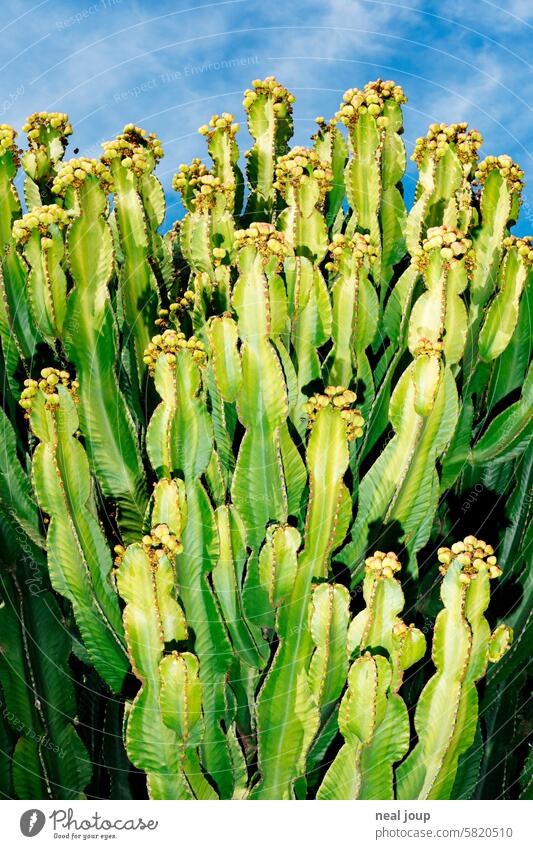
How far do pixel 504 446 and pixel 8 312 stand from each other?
3.07m

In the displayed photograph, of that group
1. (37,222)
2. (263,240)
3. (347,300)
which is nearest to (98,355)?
(37,222)

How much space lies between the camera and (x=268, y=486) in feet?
13.4

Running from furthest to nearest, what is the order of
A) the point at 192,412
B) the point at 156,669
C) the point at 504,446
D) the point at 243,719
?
the point at 504,446 → the point at 243,719 → the point at 192,412 → the point at 156,669

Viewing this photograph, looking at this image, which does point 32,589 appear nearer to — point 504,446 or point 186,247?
point 186,247

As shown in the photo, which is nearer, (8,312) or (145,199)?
(8,312)

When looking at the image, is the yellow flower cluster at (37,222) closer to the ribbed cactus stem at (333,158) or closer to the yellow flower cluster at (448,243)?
the yellow flower cluster at (448,243)

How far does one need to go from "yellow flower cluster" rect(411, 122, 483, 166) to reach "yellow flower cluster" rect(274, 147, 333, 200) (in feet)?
2.69

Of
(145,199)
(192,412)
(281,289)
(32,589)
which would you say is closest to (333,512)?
(192,412)

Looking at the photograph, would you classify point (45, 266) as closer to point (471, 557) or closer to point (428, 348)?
point (428, 348)

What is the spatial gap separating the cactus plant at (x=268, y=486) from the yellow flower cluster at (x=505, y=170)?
2 centimetres

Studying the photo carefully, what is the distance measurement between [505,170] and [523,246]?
2.65ft

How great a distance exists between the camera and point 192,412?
13.7ft
